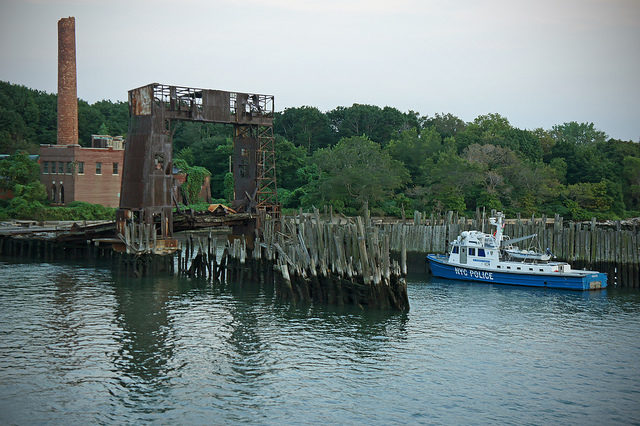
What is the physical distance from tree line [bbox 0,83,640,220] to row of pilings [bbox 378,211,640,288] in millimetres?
24888

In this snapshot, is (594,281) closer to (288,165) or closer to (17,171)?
(288,165)

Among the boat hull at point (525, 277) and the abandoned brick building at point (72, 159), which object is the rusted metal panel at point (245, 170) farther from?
the abandoned brick building at point (72, 159)

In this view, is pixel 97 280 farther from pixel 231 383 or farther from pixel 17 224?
pixel 17 224

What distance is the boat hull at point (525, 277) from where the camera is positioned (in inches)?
1620

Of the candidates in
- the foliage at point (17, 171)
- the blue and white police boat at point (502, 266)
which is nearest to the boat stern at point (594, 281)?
the blue and white police boat at point (502, 266)

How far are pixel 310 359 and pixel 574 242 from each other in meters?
27.4

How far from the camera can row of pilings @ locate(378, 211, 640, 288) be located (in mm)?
43250

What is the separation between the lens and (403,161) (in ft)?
297

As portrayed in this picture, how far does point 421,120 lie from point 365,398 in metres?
108

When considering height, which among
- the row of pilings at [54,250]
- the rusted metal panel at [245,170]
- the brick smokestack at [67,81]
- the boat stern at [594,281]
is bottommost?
the boat stern at [594,281]

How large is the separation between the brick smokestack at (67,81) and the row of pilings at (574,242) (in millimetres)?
52334

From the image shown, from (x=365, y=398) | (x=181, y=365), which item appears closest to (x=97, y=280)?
(x=181, y=365)

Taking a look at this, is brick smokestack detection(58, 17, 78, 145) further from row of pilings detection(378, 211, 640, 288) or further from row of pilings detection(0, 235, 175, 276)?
row of pilings detection(378, 211, 640, 288)

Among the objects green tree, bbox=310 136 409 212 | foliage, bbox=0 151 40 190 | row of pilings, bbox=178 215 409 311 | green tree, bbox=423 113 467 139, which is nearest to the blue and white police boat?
row of pilings, bbox=178 215 409 311
